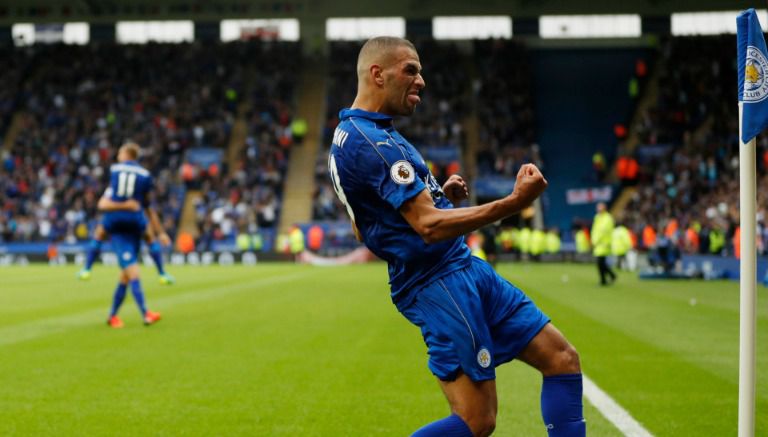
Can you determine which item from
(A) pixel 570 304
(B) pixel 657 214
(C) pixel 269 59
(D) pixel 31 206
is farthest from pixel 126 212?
(C) pixel 269 59

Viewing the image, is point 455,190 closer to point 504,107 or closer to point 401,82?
point 401,82

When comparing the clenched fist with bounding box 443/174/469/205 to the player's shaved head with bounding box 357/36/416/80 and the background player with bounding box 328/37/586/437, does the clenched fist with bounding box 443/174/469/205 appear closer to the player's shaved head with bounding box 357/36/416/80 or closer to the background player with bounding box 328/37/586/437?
the background player with bounding box 328/37/586/437

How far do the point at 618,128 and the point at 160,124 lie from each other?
25830 mm

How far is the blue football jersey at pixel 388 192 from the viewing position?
3.74 m

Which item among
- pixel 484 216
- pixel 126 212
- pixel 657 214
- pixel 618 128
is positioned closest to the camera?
pixel 484 216

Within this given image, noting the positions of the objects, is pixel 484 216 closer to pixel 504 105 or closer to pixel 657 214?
pixel 657 214

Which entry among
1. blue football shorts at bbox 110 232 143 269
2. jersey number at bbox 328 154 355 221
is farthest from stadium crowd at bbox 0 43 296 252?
jersey number at bbox 328 154 355 221

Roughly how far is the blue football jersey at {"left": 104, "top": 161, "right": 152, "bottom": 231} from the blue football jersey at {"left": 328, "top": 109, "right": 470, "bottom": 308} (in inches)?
326

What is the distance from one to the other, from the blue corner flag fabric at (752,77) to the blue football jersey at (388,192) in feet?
4.95

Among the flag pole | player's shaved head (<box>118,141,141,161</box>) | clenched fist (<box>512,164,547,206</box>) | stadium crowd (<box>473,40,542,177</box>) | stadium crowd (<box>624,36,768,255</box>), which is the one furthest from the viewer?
stadium crowd (<box>473,40,542,177</box>)

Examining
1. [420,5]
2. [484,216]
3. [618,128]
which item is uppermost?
[420,5]

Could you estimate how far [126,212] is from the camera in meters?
11.7

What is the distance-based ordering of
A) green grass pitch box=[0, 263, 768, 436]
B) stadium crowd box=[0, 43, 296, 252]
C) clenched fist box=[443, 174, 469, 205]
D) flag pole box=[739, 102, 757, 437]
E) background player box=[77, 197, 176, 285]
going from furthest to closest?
stadium crowd box=[0, 43, 296, 252], background player box=[77, 197, 176, 285], green grass pitch box=[0, 263, 768, 436], clenched fist box=[443, 174, 469, 205], flag pole box=[739, 102, 757, 437]

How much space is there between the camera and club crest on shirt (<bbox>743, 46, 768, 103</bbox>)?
4.17m
